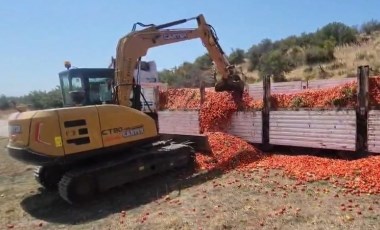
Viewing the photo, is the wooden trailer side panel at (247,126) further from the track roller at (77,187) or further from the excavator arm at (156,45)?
the track roller at (77,187)

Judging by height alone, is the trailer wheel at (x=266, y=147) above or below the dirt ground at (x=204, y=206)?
above

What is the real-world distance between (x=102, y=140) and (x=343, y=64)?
23.6 m

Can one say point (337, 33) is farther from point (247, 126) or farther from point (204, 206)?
point (204, 206)

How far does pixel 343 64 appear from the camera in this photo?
2848 centimetres

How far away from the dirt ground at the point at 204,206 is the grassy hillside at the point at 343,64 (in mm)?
18302

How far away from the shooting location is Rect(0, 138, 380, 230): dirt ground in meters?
6.21

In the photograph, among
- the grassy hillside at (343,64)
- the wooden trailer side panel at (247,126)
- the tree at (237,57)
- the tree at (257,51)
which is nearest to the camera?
the wooden trailer side panel at (247,126)

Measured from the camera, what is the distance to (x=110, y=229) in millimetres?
6660

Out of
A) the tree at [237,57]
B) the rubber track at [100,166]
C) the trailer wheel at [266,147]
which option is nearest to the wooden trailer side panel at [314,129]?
the trailer wheel at [266,147]

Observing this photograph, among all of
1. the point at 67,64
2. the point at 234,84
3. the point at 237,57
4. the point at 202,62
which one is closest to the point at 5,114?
the point at 202,62

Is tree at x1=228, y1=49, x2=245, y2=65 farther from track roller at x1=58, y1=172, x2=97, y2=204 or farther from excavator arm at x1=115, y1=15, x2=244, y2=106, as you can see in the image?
track roller at x1=58, y1=172, x2=97, y2=204

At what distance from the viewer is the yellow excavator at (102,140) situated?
25.9ft

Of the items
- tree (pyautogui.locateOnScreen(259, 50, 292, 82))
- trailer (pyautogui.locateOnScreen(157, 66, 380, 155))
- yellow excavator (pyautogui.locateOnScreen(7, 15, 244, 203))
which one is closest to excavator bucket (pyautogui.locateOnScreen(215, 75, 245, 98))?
trailer (pyautogui.locateOnScreen(157, 66, 380, 155))

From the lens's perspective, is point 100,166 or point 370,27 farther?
point 370,27
